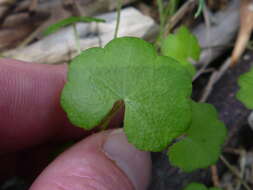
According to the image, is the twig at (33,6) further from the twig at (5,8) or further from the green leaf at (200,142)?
the green leaf at (200,142)

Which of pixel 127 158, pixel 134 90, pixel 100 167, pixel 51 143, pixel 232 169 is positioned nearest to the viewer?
pixel 134 90

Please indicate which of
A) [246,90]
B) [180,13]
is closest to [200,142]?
[246,90]

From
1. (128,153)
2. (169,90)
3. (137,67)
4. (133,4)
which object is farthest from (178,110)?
(133,4)

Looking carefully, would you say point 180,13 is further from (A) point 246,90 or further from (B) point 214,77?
(A) point 246,90

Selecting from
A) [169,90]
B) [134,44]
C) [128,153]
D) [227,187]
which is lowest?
[227,187]

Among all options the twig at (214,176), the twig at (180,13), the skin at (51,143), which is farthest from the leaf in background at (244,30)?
the skin at (51,143)

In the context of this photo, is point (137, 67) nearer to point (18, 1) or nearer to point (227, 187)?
point (227, 187)
